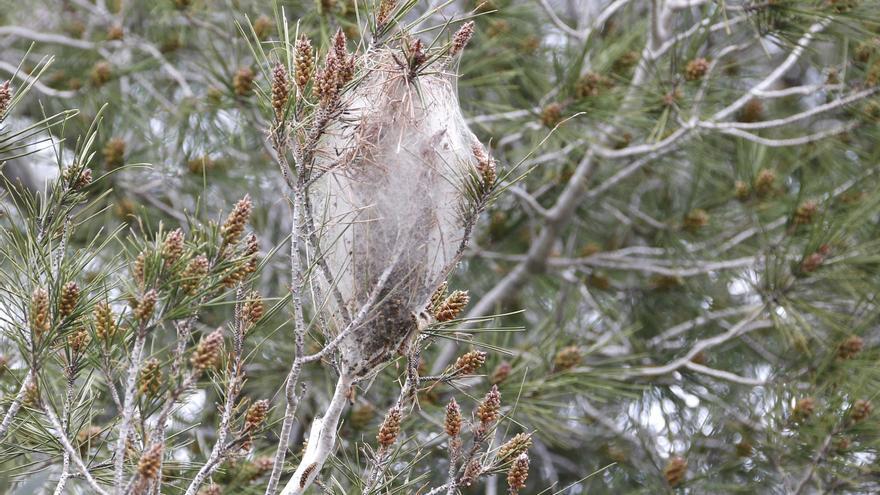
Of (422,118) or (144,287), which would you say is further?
(422,118)

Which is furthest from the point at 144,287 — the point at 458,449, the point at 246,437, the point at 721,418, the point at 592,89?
the point at 721,418

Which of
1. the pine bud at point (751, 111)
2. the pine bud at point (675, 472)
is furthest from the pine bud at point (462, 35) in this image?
the pine bud at point (751, 111)

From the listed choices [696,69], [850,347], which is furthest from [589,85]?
[850,347]

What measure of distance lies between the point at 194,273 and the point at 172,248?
0.04 metres

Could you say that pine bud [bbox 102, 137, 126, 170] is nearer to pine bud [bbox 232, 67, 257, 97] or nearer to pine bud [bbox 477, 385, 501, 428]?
pine bud [bbox 232, 67, 257, 97]

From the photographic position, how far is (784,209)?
3.10m

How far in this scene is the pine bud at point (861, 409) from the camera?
7.06ft

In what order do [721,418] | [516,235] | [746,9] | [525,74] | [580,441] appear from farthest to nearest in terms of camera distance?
1. [516,235]
2. [580,441]
3. [525,74]
4. [721,418]
5. [746,9]

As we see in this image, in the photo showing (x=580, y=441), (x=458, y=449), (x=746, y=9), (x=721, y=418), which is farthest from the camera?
(x=580, y=441)

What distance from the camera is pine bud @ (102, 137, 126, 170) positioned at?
2.97 metres

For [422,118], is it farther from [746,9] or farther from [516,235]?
[516,235]

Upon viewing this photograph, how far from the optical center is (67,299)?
1.34m

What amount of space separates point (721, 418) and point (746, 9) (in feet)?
4.18

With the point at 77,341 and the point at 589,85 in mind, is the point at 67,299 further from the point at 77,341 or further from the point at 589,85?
the point at 589,85
